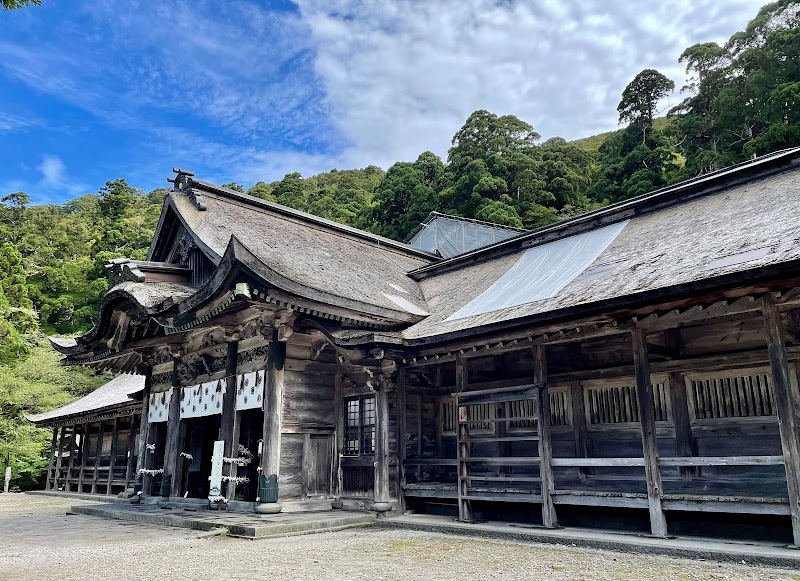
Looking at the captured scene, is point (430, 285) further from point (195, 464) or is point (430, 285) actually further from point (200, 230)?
point (195, 464)

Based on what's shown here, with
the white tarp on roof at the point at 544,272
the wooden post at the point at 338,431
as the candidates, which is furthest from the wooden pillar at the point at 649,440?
the wooden post at the point at 338,431

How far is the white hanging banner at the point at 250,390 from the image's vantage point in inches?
481

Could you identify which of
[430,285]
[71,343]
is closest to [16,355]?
[71,343]

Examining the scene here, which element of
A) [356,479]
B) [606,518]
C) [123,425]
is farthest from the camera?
[123,425]

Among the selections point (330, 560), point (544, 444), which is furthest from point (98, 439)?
point (544, 444)

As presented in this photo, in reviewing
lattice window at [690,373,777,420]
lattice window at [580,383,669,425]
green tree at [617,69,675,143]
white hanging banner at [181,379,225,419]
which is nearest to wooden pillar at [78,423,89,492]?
white hanging banner at [181,379,225,419]

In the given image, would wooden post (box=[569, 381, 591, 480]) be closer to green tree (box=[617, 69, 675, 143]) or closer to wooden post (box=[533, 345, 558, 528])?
wooden post (box=[533, 345, 558, 528])

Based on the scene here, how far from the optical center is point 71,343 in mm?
17156

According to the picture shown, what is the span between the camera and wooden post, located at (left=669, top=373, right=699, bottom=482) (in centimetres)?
1006

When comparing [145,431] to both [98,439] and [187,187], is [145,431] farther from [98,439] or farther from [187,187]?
[98,439]

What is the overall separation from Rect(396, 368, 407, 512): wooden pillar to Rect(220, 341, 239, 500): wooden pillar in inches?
139

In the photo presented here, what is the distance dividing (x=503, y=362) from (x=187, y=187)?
1002 centimetres

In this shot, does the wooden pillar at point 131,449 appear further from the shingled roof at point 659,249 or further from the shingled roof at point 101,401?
the shingled roof at point 659,249

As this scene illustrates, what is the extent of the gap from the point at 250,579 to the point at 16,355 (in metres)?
27.0
